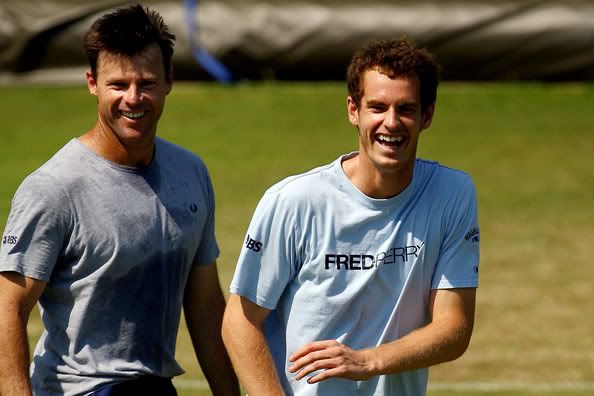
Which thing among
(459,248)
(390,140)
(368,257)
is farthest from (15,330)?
(459,248)

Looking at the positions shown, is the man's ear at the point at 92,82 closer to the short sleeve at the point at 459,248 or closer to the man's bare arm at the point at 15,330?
the man's bare arm at the point at 15,330

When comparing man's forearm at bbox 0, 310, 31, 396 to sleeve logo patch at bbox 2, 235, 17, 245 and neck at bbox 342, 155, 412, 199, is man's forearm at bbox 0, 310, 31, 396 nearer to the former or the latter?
sleeve logo patch at bbox 2, 235, 17, 245

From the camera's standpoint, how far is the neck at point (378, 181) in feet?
15.0

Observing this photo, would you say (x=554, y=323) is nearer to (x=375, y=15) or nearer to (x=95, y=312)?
(x=95, y=312)

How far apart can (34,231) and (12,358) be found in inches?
18.0

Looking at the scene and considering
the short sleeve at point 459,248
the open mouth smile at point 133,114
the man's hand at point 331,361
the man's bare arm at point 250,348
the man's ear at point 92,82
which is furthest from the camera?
the man's ear at point 92,82

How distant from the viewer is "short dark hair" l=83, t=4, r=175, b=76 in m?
4.89

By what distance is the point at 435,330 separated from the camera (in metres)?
4.54

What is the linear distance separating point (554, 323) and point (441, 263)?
6060mm

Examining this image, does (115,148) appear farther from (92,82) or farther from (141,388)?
(141,388)

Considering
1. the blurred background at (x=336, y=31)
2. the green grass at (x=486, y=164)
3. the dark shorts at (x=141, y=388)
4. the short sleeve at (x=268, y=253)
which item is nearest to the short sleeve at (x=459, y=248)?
the short sleeve at (x=268, y=253)

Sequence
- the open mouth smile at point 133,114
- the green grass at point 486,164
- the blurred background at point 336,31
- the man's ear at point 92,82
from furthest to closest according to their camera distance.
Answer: the blurred background at point 336,31 → the green grass at point 486,164 → the man's ear at point 92,82 → the open mouth smile at point 133,114

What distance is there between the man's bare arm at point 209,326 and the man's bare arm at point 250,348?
674mm

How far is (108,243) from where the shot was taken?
486 cm
